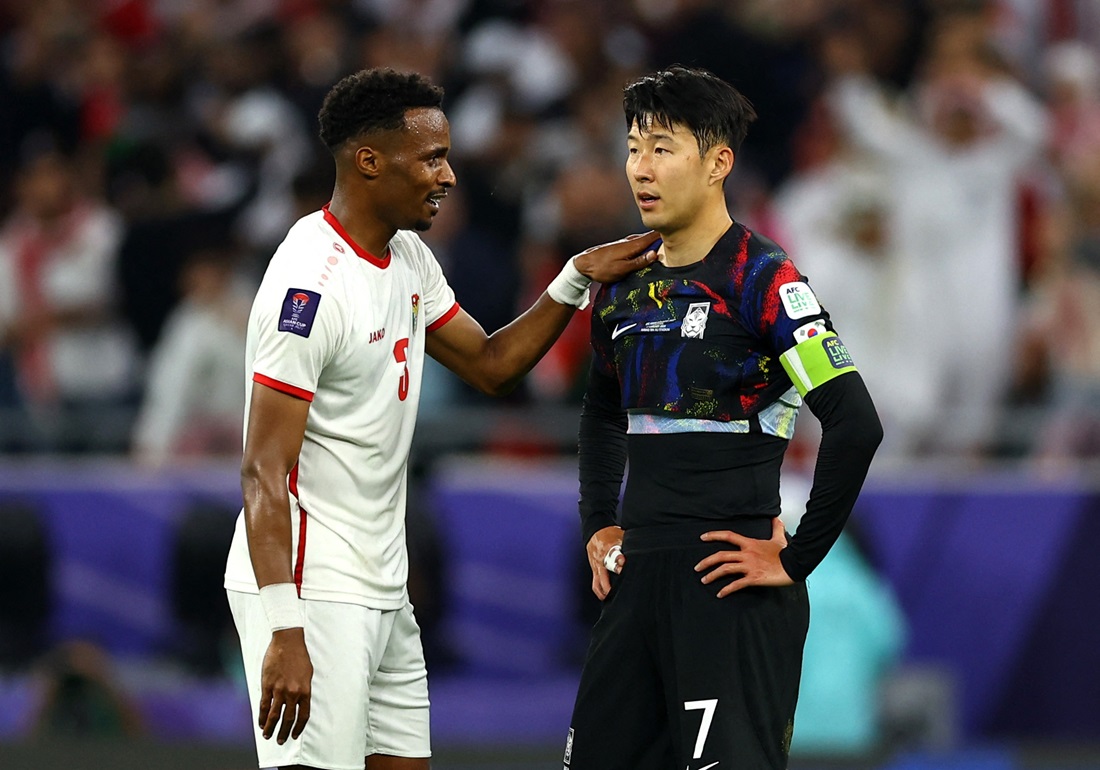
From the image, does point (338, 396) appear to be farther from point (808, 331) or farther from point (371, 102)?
point (808, 331)

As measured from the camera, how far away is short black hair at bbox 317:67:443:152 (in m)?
4.39

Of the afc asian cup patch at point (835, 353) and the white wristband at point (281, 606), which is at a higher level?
the afc asian cup patch at point (835, 353)

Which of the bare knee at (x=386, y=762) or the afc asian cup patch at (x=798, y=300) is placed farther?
the bare knee at (x=386, y=762)

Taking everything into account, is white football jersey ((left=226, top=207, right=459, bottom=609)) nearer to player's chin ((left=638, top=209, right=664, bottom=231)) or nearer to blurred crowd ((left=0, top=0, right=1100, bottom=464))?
player's chin ((left=638, top=209, right=664, bottom=231))

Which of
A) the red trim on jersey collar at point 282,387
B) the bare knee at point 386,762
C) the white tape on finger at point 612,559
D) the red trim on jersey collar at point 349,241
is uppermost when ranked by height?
the red trim on jersey collar at point 349,241

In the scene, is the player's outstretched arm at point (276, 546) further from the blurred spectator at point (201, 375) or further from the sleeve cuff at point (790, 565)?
the blurred spectator at point (201, 375)

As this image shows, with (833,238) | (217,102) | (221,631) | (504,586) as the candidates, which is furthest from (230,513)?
(217,102)

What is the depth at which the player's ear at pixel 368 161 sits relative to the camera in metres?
4.40

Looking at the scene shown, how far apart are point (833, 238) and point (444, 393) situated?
2.08 meters

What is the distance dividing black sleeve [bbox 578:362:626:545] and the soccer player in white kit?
0.35 m

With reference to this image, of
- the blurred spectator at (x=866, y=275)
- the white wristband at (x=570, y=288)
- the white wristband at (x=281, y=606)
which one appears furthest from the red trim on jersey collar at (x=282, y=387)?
the blurred spectator at (x=866, y=275)

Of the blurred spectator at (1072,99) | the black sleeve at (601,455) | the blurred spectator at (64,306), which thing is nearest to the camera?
the black sleeve at (601,455)

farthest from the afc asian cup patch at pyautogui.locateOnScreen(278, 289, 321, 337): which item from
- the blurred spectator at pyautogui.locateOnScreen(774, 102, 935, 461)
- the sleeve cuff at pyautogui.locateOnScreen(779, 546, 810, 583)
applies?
the blurred spectator at pyautogui.locateOnScreen(774, 102, 935, 461)

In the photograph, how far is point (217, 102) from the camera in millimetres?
11086
